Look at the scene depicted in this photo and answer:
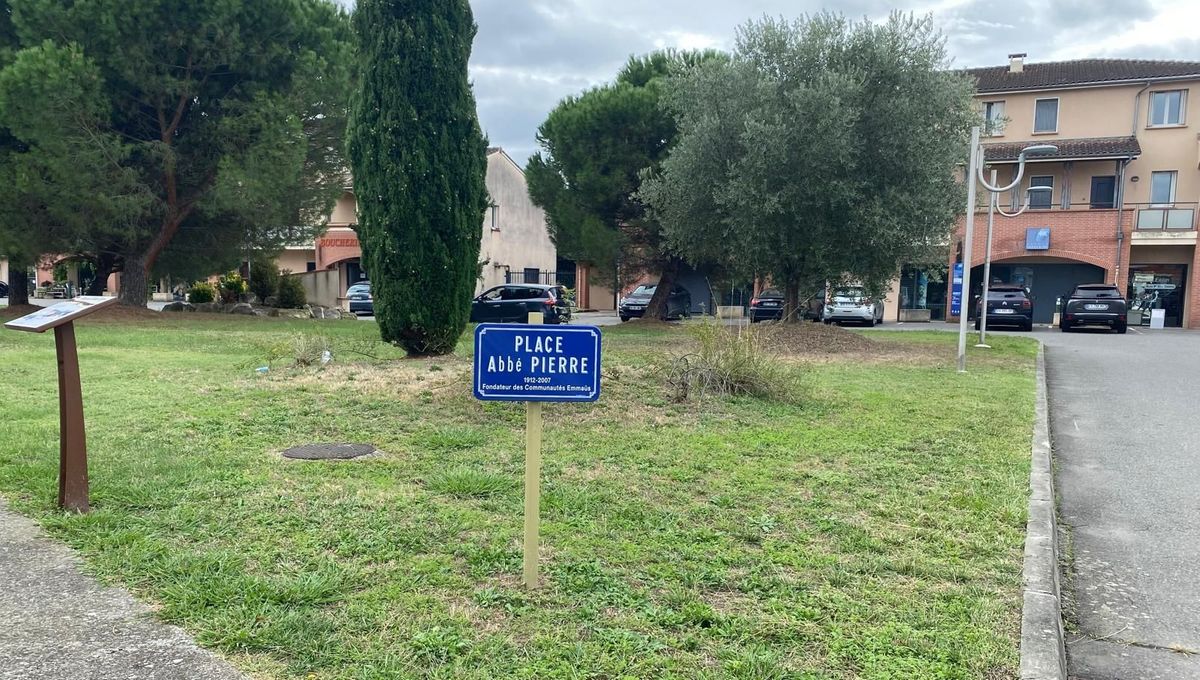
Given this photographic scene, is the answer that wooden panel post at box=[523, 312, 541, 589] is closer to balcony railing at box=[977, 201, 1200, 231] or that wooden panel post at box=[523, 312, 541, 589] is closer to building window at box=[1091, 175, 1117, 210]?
balcony railing at box=[977, 201, 1200, 231]

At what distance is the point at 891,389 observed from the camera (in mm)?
10094

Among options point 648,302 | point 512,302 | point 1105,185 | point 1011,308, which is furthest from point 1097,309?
point 512,302

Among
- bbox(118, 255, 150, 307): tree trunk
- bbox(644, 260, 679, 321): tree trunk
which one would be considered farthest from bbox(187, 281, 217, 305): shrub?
bbox(644, 260, 679, 321): tree trunk

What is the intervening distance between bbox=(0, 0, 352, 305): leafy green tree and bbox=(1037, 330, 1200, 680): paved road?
17.5 meters

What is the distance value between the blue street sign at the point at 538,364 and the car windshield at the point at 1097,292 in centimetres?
2689

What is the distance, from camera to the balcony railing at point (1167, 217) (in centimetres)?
2903

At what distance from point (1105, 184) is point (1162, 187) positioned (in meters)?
1.96

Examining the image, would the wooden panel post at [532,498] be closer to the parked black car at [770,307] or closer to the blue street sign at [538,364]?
the blue street sign at [538,364]

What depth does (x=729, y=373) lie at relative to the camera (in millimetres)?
8586

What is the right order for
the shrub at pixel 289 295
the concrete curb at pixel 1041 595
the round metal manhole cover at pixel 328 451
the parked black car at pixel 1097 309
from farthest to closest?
the shrub at pixel 289 295 < the parked black car at pixel 1097 309 < the round metal manhole cover at pixel 328 451 < the concrete curb at pixel 1041 595

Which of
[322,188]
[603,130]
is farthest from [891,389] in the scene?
[322,188]

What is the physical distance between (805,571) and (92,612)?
3.07 meters

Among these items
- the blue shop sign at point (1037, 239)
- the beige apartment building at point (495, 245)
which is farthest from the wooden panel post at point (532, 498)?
Result: the beige apartment building at point (495, 245)

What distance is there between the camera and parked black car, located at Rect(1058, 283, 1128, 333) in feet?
80.7
